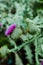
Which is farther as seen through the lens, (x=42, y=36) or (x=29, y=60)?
(x=29, y=60)

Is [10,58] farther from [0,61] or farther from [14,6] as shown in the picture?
[14,6]

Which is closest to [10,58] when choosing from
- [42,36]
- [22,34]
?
[22,34]

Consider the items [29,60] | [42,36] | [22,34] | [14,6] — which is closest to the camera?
[42,36]

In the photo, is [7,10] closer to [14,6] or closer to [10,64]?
[14,6]

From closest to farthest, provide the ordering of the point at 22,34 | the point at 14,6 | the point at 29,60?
1. the point at 29,60
2. the point at 22,34
3. the point at 14,6

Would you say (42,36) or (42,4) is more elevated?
(42,4)

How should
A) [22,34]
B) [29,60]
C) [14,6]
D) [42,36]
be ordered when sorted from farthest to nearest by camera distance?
[14,6] < [22,34] < [29,60] < [42,36]

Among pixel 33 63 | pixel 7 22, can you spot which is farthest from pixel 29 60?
pixel 7 22

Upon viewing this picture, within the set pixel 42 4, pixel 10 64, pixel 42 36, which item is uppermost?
pixel 42 4

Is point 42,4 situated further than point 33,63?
Yes
